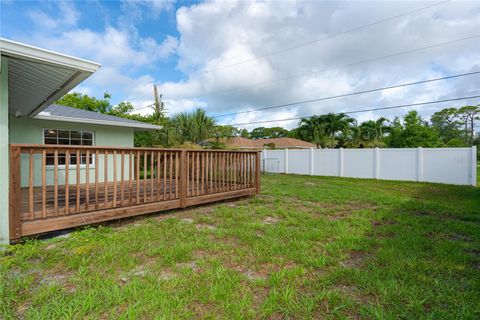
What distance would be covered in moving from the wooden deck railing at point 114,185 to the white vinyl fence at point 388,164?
8126 millimetres

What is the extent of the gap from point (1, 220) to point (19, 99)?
11.8 feet

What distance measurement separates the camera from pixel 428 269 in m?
2.47

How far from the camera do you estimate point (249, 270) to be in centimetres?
A: 250

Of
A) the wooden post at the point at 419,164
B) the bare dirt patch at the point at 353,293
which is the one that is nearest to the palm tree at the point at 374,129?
the wooden post at the point at 419,164

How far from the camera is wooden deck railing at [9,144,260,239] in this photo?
9.98ft

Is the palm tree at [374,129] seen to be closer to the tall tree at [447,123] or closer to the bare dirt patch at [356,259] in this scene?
the bare dirt patch at [356,259]

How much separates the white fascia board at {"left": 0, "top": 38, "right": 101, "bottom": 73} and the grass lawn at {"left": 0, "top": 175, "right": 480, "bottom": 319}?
2238mm

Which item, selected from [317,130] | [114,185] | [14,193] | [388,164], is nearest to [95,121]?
[114,185]

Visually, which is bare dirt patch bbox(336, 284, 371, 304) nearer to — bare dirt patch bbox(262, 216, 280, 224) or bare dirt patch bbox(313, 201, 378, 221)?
bare dirt patch bbox(262, 216, 280, 224)

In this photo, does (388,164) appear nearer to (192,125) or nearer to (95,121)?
(192,125)

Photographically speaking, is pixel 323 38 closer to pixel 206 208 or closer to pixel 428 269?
pixel 206 208

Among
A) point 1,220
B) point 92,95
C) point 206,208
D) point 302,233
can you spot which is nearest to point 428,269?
point 302,233

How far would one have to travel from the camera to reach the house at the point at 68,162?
2891mm

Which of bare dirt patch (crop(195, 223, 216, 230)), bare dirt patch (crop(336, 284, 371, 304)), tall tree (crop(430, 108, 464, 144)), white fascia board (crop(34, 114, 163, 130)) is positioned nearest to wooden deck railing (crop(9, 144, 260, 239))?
bare dirt patch (crop(195, 223, 216, 230))
